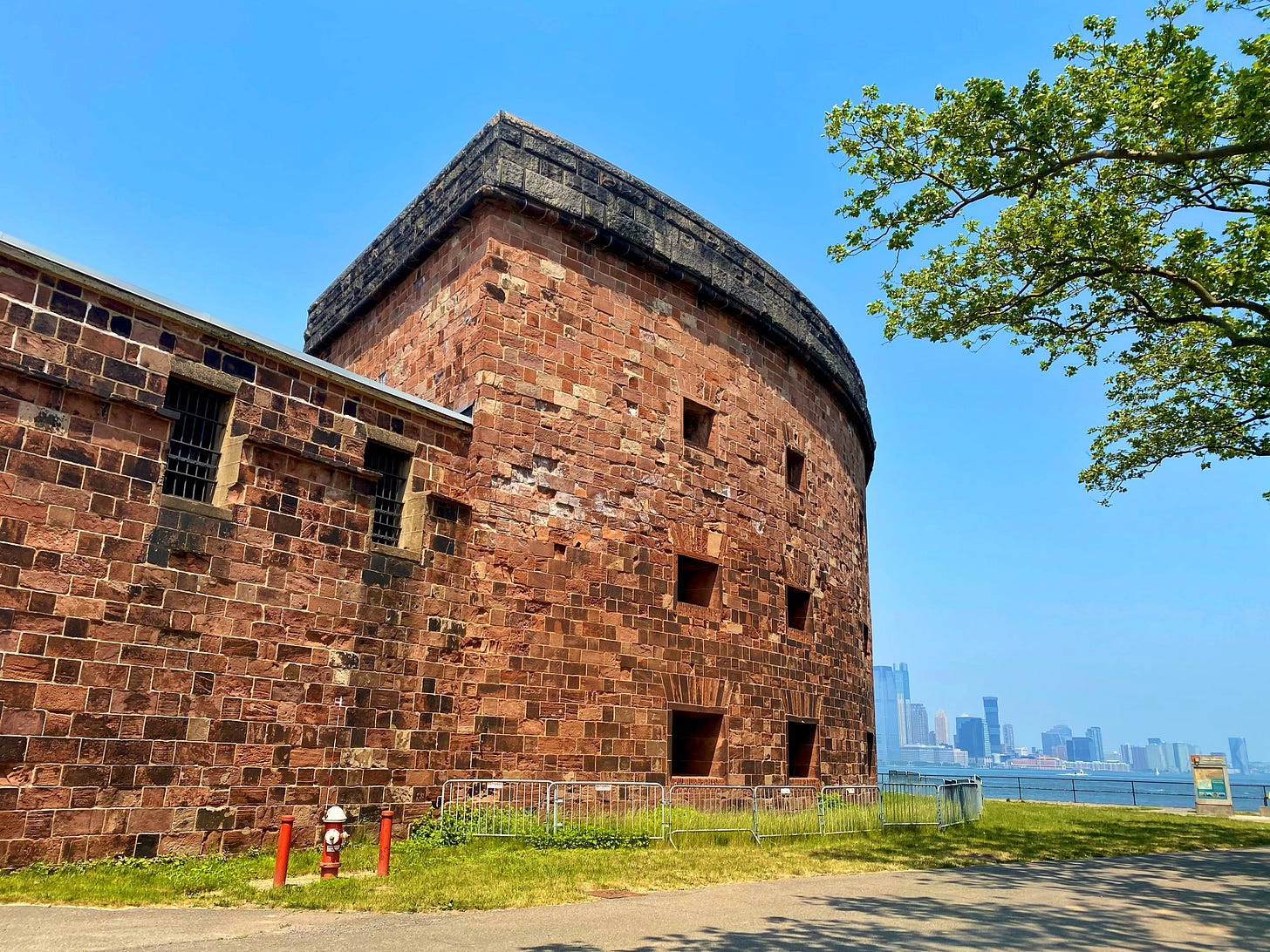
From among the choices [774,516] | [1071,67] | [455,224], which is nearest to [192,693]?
[455,224]

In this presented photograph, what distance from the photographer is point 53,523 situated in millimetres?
8586

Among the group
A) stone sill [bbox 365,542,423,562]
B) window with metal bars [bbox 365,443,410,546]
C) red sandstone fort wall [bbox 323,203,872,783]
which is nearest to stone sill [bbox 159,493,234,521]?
stone sill [bbox 365,542,423,562]

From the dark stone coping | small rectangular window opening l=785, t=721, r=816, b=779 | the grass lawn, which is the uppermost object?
the dark stone coping

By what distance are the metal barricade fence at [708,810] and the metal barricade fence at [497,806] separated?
5.75 feet

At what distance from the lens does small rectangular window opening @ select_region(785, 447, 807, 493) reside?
18516 mm

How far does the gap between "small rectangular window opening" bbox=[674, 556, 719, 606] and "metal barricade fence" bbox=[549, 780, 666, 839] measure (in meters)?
3.62

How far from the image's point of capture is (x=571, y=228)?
14.2 m

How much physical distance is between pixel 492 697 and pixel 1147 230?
467 inches

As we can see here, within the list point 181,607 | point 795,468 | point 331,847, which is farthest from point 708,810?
point 181,607

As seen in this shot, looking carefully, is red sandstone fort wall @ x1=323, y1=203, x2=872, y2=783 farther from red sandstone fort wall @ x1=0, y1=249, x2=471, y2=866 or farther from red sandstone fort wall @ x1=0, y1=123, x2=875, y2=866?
A: red sandstone fort wall @ x1=0, y1=249, x2=471, y2=866

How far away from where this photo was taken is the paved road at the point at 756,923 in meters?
6.05

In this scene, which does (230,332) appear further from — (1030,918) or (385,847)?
(1030,918)

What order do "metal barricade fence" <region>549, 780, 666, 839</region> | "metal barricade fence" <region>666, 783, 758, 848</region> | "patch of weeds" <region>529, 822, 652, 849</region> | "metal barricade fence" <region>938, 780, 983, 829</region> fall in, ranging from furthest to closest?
1. "metal barricade fence" <region>938, 780, 983, 829</region>
2. "metal barricade fence" <region>666, 783, 758, 848</region>
3. "metal barricade fence" <region>549, 780, 666, 839</region>
4. "patch of weeds" <region>529, 822, 652, 849</region>

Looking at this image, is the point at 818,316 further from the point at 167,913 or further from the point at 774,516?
the point at 167,913
